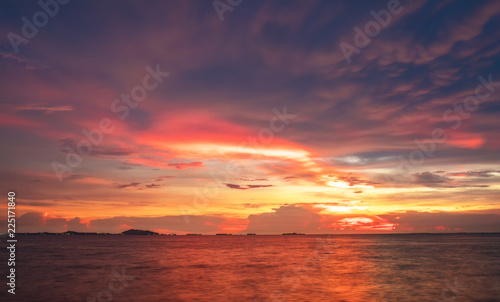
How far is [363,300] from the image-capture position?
34156 mm

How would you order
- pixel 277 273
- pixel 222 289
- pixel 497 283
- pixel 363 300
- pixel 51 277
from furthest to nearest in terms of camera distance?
pixel 277 273
pixel 51 277
pixel 497 283
pixel 222 289
pixel 363 300

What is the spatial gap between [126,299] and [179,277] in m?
15.1

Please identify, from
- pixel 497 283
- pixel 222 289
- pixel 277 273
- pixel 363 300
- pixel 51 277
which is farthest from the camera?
pixel 277 273

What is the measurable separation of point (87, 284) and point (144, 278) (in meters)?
7.82

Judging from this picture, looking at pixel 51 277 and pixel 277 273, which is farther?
pixel 277 273

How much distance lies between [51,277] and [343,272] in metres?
41.2

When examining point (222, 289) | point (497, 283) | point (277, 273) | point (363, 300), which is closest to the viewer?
point (363, 300)

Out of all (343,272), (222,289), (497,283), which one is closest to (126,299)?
(222,289)

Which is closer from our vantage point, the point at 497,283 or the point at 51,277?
the point at 497,283

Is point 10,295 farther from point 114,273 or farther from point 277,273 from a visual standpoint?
point 277,273

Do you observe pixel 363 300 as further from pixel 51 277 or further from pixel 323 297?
pixel 51 277

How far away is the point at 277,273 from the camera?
53.0 metres

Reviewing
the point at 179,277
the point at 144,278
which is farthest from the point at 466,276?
the point at 144,278

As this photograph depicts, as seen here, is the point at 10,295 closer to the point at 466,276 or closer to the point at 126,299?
the point at 126,299
